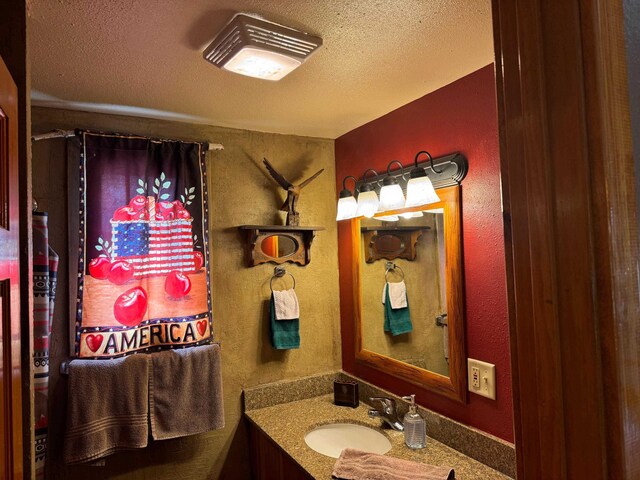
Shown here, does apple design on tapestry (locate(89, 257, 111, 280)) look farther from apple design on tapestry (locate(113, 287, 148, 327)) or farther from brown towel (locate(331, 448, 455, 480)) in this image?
brown towel (locate(331, 448, 455, 480))

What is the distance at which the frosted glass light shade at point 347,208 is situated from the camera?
7.30 feet

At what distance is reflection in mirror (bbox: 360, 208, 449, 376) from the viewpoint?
6.12 feet

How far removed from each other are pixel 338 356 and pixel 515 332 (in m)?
2.11

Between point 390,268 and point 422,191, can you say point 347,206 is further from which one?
point 422,191

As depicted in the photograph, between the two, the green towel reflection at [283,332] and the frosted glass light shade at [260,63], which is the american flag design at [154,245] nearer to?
the green towel reflection at [283,332]

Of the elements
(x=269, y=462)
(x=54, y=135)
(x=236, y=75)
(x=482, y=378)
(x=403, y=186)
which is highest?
(x=236, y=75)

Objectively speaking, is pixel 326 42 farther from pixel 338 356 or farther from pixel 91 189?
pixel 338 356

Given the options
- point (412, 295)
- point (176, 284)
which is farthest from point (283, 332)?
point (412, 295)

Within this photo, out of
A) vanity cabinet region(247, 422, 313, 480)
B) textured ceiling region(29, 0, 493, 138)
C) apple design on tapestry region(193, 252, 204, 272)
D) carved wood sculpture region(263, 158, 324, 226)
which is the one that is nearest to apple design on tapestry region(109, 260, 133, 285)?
apple design on tapestry region(193, 252, 204, 272)

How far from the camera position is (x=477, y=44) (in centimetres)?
144

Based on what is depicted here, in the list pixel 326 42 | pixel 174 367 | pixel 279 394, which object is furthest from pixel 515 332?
pixel 279 394

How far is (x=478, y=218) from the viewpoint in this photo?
1676 millimetres

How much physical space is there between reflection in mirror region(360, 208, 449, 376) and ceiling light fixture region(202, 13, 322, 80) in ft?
2.96

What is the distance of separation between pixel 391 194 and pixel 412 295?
49 cm
